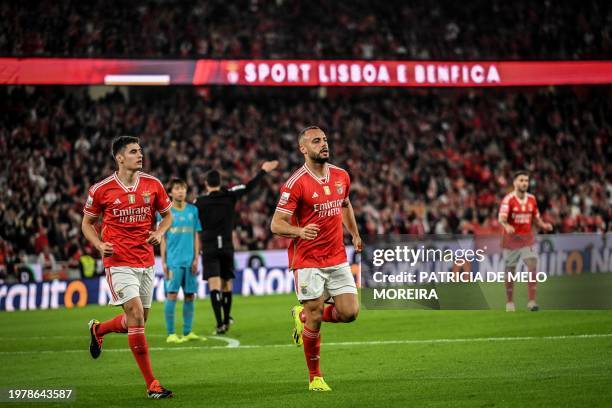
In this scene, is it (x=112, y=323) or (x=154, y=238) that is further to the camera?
(x=112, y=323)

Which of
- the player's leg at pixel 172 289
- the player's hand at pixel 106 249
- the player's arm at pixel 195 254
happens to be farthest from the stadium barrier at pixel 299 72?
the player's hand at pixel 106 249

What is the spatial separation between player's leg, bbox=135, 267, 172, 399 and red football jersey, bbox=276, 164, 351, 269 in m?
1.47

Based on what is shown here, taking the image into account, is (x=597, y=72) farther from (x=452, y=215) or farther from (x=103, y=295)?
(x=103, y=295)

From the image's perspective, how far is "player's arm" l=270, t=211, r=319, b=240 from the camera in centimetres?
956

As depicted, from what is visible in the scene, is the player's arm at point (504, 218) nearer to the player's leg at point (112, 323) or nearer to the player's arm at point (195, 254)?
the player's arm at point (195, 254)

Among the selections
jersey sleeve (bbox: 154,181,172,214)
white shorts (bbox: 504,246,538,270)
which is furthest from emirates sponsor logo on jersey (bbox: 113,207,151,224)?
white shorts (bbox: 504,246,538,270)

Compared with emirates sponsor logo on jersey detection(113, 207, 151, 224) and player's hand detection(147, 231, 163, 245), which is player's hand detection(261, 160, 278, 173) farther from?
player's hand detection(147, 231, 163, 245)

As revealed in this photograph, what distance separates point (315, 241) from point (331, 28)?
29345 millimetres

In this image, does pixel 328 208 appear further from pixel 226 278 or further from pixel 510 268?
pixel 510 268

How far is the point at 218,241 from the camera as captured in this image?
52.3 ft

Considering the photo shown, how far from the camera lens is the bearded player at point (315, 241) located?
985 cm

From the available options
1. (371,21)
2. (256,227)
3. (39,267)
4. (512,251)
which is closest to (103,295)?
(39,267)

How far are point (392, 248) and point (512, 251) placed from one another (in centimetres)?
272

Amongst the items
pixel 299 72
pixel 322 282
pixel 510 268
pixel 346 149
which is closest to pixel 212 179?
pixel 510 268
